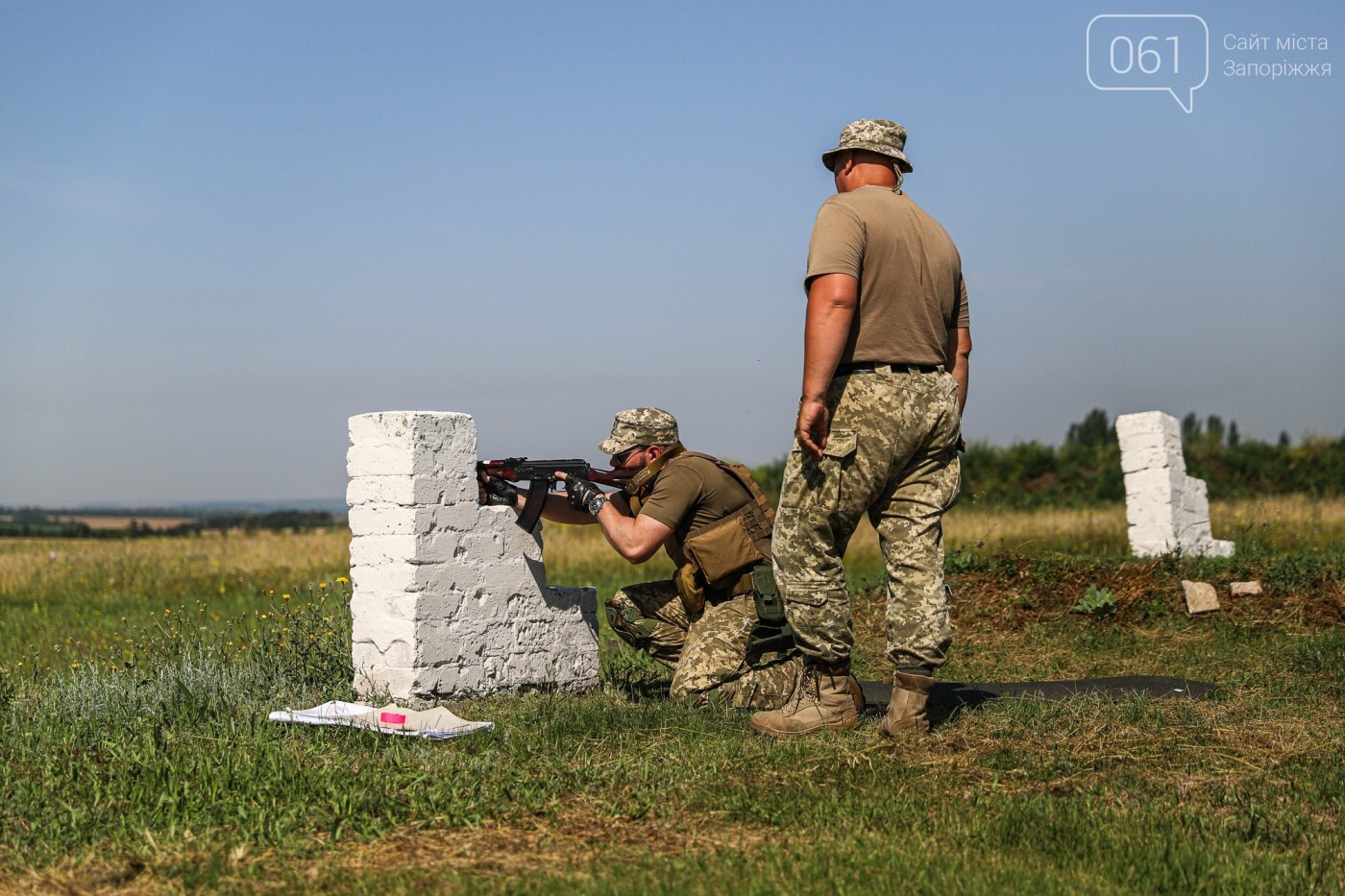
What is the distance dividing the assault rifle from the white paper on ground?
1.35 m

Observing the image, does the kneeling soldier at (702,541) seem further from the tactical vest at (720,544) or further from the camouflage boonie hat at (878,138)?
the camouflage boonie hat at (878,138)

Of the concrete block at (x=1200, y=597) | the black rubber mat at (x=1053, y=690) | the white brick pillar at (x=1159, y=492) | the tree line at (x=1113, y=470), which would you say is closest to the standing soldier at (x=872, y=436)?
the black rubber mat at (x=1053, y=690)

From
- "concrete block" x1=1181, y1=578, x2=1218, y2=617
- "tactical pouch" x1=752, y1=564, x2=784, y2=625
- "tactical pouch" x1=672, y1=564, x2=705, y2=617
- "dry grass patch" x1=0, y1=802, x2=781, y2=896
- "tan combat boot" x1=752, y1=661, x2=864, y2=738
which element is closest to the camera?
"dry grass patch" x1=0, y1=802, x2=781, y2=896

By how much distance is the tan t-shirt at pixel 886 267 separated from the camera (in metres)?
5.37

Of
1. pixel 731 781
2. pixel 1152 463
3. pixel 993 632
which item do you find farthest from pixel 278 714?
pixel 1152 463

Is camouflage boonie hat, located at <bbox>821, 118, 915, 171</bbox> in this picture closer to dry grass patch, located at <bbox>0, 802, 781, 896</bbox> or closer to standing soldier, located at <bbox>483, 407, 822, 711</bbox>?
standing soldier, located at <bbox>483, 407, 822, 711</bbox>

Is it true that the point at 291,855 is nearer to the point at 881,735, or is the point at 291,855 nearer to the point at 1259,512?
the point at 881,735

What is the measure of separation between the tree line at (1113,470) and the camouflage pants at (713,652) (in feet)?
67.0

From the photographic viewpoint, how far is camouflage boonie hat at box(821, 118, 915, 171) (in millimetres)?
5711

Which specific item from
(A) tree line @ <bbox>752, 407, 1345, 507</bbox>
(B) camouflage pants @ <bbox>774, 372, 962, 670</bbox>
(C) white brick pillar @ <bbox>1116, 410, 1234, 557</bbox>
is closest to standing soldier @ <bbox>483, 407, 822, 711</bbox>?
(B) camouflage pants @ <bbox>774, 372, 962, 670</bbox>

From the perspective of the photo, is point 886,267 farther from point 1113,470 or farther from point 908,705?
point 1113,470

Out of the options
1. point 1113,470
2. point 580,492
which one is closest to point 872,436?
point 580,492

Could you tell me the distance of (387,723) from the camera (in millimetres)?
5566

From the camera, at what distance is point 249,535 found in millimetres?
24953
